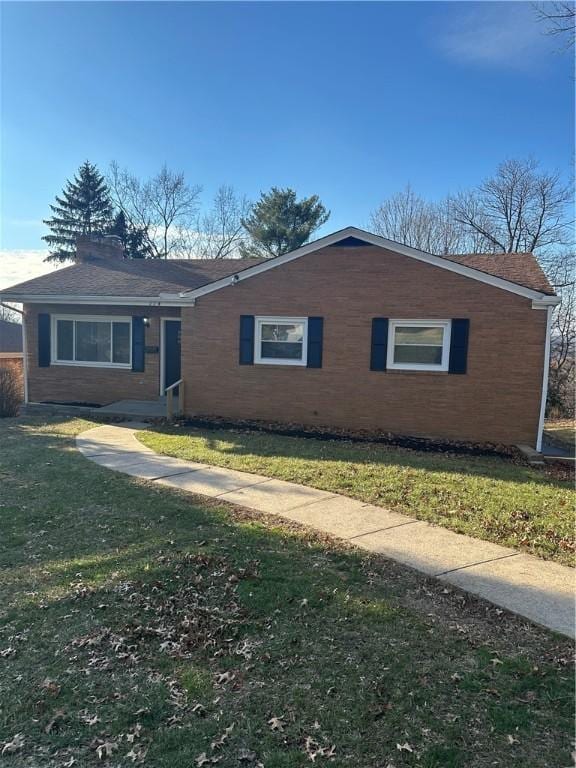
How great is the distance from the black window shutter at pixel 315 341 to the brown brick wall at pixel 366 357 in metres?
0.17

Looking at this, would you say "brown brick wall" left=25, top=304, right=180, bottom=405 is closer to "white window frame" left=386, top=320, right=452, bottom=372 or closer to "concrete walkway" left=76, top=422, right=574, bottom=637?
"concrete walkway" left=76, top=422, right=574, bottom=637

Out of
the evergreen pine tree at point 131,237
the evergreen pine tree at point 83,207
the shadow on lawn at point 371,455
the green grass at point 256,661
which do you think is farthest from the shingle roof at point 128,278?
the evergreen pine tree at point 83,207

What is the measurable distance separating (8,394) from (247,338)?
6.76 metres

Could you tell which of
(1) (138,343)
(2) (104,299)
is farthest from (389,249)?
(2) (104,299)

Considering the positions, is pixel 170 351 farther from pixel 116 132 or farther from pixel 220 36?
pixel 116 132

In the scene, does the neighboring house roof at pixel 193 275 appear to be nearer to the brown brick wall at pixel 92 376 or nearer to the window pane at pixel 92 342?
the brown brick wall at pixel 92 376

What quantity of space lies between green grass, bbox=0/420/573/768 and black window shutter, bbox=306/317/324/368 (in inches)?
279

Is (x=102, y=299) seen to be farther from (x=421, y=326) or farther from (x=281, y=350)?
(x=421, y=326)

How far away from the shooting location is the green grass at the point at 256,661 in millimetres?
2461

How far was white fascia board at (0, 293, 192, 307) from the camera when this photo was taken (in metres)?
12.9

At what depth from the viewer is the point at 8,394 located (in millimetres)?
13484

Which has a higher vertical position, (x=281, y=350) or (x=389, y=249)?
(x=389, y=249)

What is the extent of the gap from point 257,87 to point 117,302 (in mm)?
7864

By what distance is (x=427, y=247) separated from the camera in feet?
94.3
